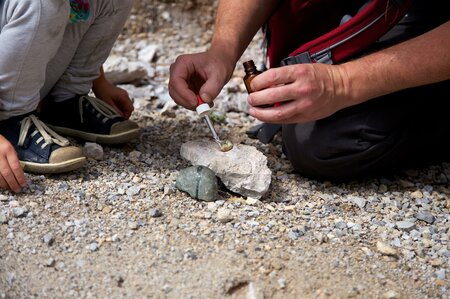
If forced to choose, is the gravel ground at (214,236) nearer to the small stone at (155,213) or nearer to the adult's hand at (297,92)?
A: the small stone at (155,213)

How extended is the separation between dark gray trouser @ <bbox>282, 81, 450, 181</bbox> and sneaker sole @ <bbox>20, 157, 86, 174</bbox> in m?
0.68

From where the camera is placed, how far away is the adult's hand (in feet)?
5.28

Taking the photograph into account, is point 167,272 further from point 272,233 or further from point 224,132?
point 224,132

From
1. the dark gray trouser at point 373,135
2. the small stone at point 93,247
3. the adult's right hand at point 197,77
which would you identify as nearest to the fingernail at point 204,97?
the adult's right hand at point 197,77

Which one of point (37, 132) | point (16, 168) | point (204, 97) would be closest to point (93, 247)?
point (16, 168)

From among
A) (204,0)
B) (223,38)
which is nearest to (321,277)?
(223,38)

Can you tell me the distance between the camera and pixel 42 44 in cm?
166

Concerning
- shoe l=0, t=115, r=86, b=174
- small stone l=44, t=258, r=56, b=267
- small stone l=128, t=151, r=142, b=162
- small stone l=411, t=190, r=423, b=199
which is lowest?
small stone l=411, t=190, r=423, b=199

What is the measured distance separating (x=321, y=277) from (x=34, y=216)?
2.39ft

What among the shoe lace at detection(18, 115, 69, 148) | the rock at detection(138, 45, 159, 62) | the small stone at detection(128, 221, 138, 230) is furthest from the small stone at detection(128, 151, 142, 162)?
the rock at detection(138, 45, 159, 62)

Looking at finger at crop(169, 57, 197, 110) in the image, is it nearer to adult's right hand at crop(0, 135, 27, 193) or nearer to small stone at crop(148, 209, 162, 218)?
small stone at crop(148, 209, 162, 218)

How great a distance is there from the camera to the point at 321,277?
57.2 inches

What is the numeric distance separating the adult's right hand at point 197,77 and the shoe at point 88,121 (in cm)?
23

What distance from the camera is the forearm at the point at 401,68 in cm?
166
